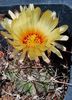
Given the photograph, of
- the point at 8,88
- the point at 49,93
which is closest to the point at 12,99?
the point at 8,88

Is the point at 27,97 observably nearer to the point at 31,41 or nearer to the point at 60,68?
the point at 60,68

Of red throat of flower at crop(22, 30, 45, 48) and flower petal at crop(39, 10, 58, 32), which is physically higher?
flower petal at crop(39, 10, 58, 32)

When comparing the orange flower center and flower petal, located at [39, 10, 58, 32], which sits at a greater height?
flower petal, located at [39, 10, 58, 32]

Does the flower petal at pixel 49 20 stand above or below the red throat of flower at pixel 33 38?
above

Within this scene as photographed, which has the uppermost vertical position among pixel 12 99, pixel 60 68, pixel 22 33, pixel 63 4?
pixel 63 4
